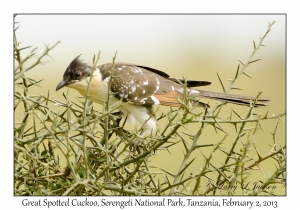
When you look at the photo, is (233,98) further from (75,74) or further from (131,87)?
(75,74)

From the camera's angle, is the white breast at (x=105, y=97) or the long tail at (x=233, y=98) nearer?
the long tail at (x=233, y=98)

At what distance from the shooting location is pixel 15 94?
2318 mm

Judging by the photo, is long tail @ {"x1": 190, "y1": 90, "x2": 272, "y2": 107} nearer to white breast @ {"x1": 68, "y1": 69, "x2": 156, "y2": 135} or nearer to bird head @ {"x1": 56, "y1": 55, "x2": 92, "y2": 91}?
white breast @ {"x1": 68, "y1": 69, "x2": 156, "y2": 135}

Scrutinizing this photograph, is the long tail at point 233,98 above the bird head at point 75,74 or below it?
below

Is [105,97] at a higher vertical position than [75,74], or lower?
lower

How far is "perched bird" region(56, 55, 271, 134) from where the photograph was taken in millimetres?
3902

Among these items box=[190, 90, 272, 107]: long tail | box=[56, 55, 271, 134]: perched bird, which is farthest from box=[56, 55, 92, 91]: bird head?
box=[190, 90, 272, 107]: long tail

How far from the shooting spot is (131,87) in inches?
162

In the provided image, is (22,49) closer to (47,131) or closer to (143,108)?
(47,131)

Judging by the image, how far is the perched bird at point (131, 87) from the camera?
390 cm

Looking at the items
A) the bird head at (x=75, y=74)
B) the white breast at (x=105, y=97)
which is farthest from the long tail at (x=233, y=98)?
the bird head at (x=75, y=74)

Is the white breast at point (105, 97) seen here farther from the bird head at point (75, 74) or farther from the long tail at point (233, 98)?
the long tail at point (233, 98)

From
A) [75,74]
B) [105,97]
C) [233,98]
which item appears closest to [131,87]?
[105,97]

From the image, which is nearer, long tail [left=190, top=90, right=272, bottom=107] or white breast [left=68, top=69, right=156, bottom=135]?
long tail [left=190, top=90, right=272, bottom=107]
